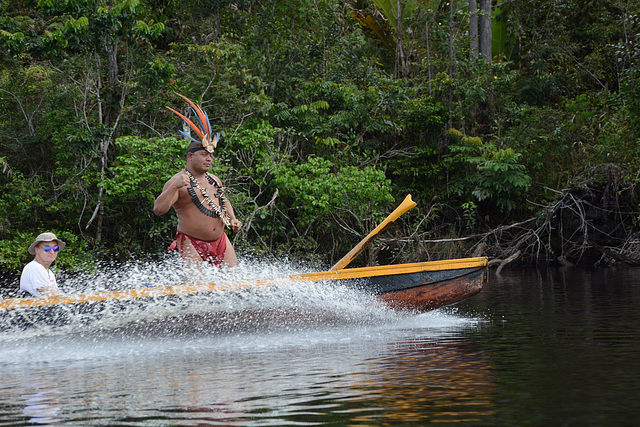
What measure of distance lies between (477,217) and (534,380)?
44.4ft

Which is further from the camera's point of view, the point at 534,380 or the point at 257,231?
the point at 257,231

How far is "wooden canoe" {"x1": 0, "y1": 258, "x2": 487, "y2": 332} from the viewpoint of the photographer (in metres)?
6.04

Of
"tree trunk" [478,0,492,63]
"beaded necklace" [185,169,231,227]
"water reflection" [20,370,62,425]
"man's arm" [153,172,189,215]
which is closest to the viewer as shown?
"water reflection" [20,370,62,425]

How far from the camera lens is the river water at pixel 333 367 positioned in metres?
3.46

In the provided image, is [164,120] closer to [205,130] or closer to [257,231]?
[257,231]

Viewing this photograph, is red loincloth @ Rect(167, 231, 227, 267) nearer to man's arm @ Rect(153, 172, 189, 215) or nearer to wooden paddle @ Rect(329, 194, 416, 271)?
man's arm @ Rect(153, 172, 189, 215)

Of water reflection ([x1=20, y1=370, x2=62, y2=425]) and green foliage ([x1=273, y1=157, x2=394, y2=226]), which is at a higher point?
green foliage ([x1=273, y1=157, x2=394, y2=226])

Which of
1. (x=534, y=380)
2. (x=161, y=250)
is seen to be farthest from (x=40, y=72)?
(x=534, y=380)

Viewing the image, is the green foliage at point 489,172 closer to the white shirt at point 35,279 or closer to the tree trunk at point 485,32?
the tree trunk at point 485,32

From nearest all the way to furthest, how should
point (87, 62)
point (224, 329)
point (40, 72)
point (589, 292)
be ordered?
1. point (224, 329)
2. point (589, 292)
3. point (87, 62)
4. point (40, 72)

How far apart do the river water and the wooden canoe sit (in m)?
0.13

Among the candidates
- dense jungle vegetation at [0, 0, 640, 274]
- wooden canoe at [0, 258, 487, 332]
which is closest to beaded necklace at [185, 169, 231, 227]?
wooden canoe at [0, 258, 487, 332]

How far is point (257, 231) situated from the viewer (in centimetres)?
1498

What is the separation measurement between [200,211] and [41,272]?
1478 mm
